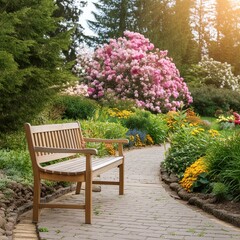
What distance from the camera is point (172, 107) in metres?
23.0

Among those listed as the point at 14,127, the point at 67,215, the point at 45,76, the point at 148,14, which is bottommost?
the point at 67,215

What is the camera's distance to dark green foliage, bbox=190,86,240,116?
28.7m

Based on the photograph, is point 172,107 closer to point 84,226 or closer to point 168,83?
point 168,83

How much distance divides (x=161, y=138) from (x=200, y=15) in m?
33.8

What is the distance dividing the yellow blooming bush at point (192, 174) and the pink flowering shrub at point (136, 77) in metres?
13.7

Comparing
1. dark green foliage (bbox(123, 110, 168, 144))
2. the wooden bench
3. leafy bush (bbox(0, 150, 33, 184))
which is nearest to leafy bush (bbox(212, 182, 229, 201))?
the wooden bench

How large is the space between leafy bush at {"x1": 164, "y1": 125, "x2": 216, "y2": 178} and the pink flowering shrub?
11716 millimetres

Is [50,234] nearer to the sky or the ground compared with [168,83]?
nearer to the ground

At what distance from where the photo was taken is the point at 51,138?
21.0 feet

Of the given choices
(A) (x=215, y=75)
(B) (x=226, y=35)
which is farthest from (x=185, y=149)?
(B) (x=226, y=35)

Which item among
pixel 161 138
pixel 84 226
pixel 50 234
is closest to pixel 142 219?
pixel 84 226

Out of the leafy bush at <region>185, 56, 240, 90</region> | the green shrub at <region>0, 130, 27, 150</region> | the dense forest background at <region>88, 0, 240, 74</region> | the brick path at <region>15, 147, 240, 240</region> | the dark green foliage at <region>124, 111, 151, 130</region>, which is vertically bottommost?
the brick path at <region>15, 147, 240, 240</region>

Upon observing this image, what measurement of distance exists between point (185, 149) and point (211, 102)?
20109 mm

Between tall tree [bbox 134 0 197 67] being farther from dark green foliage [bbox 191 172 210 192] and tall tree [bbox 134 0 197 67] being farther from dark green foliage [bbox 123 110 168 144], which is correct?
dark green foliage [bbox 191 172 210 192]
